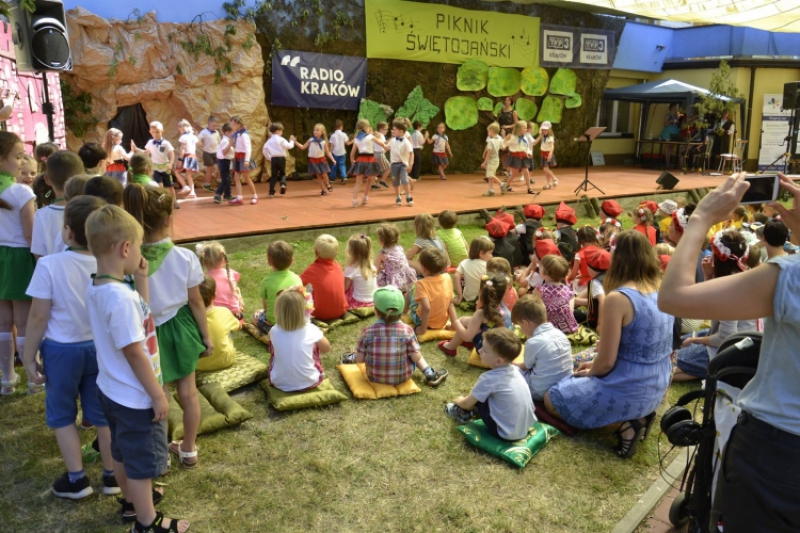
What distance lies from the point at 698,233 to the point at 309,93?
12700 millimetres

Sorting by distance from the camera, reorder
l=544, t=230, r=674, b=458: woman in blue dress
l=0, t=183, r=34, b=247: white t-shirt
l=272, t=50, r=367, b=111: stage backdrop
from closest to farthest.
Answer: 1. l=544, t=230, r=674, b=458: woman in blue dress
2. l=0, t=183, r=34, b=247: white t-shirt
3. l=272, t=50, r=367, b=111: stage backdrop

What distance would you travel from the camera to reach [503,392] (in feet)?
11.3

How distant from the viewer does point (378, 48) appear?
1424 centimetres

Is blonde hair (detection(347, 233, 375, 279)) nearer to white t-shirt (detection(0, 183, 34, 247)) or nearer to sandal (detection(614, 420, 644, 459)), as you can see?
white t-shirt (detection(0, 183, 34, 247))

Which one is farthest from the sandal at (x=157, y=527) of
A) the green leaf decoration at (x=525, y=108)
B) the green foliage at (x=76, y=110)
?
the green leaf decoration at (x=525, y=108)

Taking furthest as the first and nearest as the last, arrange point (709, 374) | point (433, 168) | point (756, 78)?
point (756, 78) → point (433, 168) → point (709, 374)

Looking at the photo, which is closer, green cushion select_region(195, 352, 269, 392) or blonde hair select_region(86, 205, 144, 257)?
blonde hair select_region(86, 205, 144, 257)

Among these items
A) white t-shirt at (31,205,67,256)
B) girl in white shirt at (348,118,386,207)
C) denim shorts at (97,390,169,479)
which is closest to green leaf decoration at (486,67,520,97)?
girl in white shirt at (348,118,386,207)

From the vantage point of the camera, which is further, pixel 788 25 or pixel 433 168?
pixel 433 168

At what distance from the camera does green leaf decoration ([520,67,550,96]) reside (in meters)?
16.8

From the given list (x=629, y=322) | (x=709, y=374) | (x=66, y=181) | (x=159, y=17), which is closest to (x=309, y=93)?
(x=159, y=17)

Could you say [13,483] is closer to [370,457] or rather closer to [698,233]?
[370,457]

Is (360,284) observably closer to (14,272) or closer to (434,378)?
(434,378)

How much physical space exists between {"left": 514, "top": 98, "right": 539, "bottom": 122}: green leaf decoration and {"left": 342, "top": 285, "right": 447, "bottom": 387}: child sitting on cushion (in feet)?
45.9
